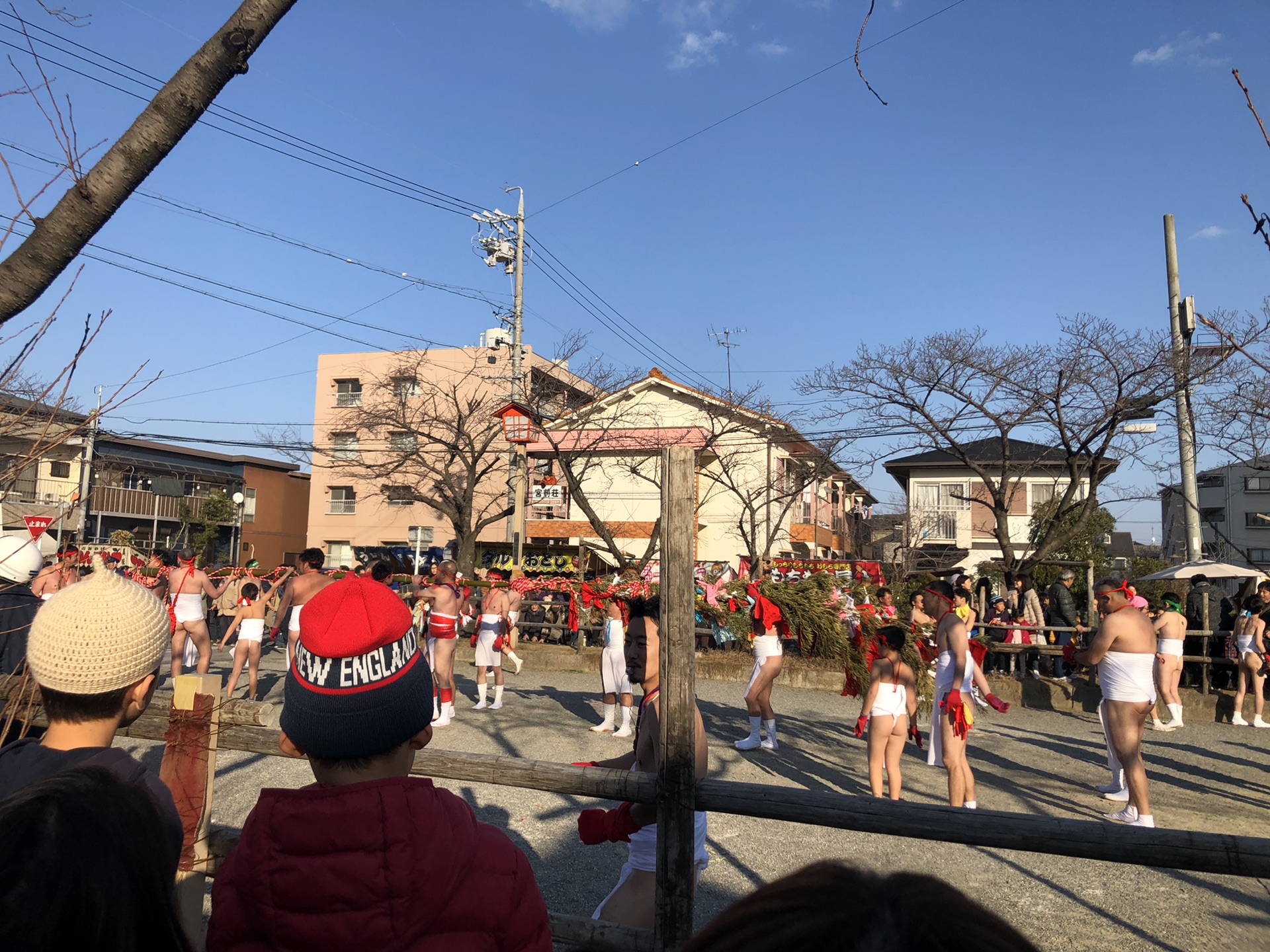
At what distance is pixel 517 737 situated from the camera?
9.85 m

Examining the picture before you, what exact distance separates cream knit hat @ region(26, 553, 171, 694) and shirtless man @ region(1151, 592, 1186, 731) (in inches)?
413

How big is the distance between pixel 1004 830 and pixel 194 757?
10.7 feet

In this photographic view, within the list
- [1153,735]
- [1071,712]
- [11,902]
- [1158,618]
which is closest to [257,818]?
[11,902]

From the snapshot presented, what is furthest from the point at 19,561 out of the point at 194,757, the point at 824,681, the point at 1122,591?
the point at 824,681

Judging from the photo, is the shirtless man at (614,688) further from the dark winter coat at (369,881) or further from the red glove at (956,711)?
the dark winter coat at (369,881)

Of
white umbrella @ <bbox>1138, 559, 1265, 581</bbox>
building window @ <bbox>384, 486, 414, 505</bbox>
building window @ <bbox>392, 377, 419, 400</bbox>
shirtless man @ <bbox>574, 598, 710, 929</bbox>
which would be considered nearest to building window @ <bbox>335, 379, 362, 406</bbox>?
building window @ <bbox>392, 377, 419, 400</bbox>

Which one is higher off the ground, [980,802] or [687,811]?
[687,811]

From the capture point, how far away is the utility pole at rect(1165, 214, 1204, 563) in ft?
44.4

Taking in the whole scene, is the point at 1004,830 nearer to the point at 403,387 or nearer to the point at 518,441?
the point at 518,441

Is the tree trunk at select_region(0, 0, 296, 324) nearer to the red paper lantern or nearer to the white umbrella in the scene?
the white umbrella

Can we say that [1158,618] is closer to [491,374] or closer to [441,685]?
[441,685]

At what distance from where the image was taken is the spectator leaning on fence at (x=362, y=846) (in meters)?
1.46

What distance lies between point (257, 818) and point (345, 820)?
0.22 meters

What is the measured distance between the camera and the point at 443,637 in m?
10.1
